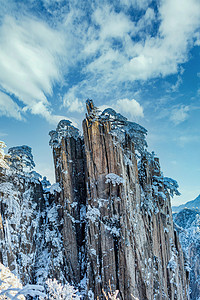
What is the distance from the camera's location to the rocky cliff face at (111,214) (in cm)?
1930

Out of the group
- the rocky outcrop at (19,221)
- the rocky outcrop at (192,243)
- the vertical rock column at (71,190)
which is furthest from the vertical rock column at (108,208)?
the rocky outcrop at (192,243)

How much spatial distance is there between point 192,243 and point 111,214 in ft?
136

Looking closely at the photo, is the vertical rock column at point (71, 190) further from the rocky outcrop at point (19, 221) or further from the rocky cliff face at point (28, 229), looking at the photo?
the rocky outcrop at point (19, 221)

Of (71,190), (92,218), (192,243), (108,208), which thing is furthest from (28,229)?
(192,243)

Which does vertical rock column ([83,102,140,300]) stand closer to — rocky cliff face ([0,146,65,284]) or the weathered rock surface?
the weathered rock surface

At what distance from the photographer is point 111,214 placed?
66.6ft

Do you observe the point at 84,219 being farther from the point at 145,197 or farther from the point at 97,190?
the point at 145,197

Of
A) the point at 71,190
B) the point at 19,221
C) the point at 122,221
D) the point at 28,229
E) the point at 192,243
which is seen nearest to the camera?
the point at 122,221

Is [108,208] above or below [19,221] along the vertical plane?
above

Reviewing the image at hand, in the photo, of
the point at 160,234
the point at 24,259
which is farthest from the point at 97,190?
the point at 160,234

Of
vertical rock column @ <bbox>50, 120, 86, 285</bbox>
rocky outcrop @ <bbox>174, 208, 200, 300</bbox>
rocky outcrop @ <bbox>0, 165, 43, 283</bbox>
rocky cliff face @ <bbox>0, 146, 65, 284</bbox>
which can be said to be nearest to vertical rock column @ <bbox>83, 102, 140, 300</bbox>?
vertical rock column @ <bbox>50, 120, 86, 285</bbox>

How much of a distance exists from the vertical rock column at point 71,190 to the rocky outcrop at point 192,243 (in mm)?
30351

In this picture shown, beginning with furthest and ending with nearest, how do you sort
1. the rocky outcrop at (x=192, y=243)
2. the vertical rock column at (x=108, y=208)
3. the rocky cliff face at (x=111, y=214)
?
the rocky outcrop at (x=192, y=243) → the rocky cliff face at (x=111, y=214) → the vertical rock column at (x=108, y=208)

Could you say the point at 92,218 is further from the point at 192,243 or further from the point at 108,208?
the point at 192,243
